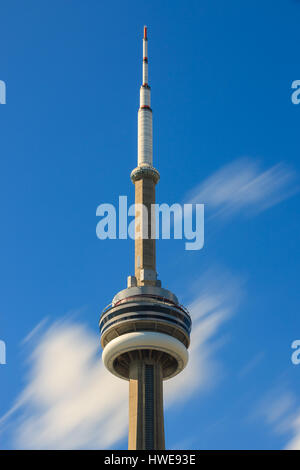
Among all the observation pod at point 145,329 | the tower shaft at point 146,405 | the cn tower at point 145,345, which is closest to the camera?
the tower shaft at point 146,405

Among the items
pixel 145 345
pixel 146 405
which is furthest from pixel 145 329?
pixel 146 405

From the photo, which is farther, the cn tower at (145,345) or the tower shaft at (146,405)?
the cn tower at (145,345)

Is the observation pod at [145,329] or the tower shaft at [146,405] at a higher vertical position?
the observation pod at [145,329]

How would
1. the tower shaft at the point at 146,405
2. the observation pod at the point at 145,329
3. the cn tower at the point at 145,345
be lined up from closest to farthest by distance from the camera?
the tower shaft at the point at 146,405 → the cn tower at the point at 145,345 → the observation pod at the point at 145,329

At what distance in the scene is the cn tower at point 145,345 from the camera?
127 metres

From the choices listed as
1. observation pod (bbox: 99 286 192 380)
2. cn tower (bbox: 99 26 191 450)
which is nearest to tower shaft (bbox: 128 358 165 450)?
cn tower (bbox: 99 26 191 450)

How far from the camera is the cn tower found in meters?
127

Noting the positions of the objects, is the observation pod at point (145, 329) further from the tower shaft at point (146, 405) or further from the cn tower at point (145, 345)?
the tower shaft at point (146, 405)

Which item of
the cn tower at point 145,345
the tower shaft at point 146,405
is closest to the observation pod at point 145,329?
the cn tower at point 145,345
